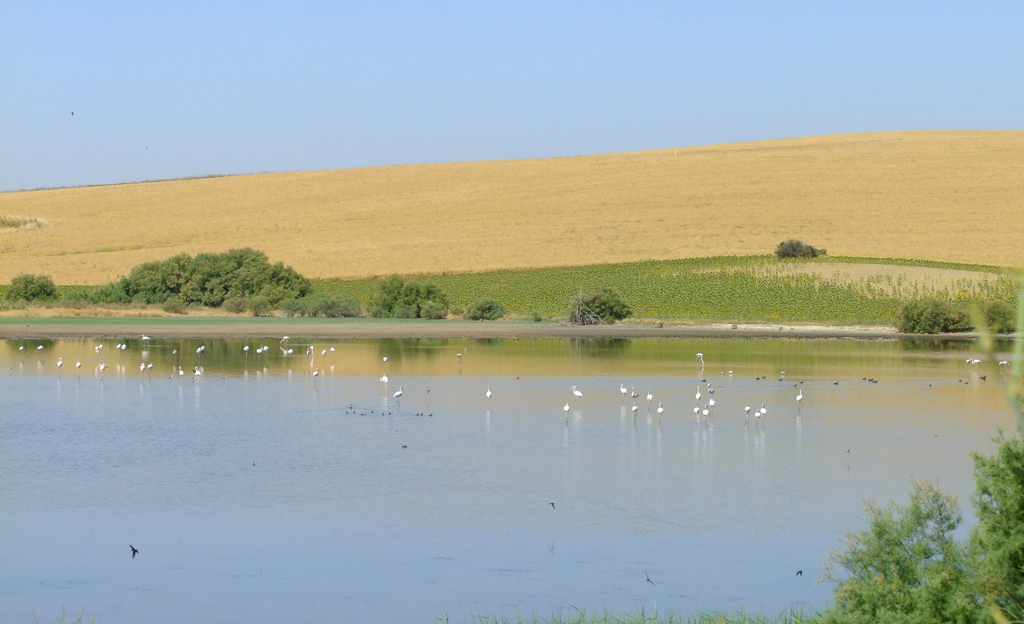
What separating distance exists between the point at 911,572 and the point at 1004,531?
1.70 meters

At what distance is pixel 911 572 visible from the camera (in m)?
7.60

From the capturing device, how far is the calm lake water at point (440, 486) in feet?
35.7

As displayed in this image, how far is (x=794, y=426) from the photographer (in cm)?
2127

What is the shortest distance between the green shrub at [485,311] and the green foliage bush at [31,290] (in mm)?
22233

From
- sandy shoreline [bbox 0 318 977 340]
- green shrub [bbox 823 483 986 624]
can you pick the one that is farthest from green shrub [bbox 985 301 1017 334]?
green shrub [bbox 823 483 986 624]

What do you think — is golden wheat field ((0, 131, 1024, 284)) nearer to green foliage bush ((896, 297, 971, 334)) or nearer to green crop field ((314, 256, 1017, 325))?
green crop field ((314, 256, 1017, 325))

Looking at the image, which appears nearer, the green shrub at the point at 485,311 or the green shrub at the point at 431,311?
the green shrub at the point at 485,311

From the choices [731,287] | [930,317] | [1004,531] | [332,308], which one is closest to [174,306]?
[332,308]

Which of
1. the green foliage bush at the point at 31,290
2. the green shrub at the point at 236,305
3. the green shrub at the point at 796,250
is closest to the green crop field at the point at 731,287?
the green shrub at the point at 796,250

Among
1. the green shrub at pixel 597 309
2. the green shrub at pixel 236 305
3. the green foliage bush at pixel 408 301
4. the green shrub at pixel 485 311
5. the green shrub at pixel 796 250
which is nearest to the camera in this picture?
the green shrub at pixel 597 309

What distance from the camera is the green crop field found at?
54688 millimetres

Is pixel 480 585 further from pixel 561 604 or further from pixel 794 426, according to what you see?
pixel 794 426

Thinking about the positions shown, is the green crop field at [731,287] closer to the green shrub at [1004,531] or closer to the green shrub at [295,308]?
the green shrub at [295,308]

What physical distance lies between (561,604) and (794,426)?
39.0 ft
